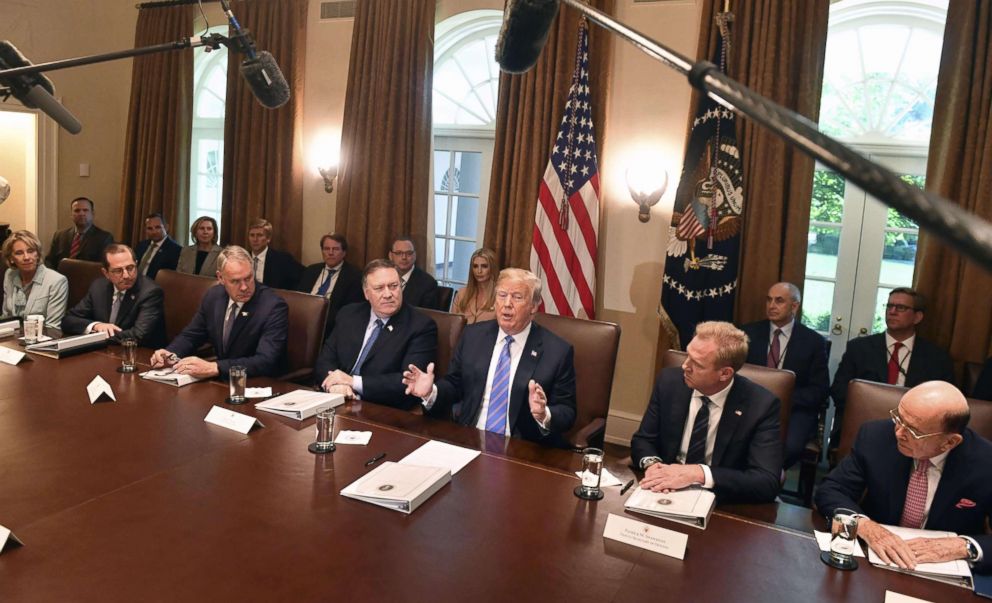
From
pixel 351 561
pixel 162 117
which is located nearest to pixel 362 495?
pixel 351 561

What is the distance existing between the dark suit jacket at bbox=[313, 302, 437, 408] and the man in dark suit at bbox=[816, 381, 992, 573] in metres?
1.83

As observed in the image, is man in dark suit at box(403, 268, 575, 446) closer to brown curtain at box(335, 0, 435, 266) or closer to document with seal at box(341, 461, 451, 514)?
document with seal at box(341, 461, 451, 514)

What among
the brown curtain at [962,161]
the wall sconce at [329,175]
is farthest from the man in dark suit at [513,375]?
the wall sconce at [329,175]

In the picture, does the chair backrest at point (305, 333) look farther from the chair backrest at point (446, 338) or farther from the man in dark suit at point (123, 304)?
the man in dark suit at point (123, 304)

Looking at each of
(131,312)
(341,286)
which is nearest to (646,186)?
(341,286)

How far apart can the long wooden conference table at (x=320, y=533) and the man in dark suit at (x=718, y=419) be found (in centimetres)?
21

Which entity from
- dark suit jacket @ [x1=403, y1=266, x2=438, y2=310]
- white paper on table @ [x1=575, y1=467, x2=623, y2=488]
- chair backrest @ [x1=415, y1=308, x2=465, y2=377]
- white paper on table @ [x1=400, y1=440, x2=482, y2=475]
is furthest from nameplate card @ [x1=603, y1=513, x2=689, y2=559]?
dark suit jacket @ [x1=403, y1=266, x2=438, y2=310]

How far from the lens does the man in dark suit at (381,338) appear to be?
342 cm

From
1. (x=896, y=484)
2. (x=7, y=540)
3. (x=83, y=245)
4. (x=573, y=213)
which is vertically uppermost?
(x=573, y=213)

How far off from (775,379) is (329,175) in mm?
4149

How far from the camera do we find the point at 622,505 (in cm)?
208

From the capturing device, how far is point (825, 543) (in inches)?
74.5

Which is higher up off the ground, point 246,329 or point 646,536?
point 246,329

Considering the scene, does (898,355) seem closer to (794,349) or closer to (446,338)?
(794,349)
